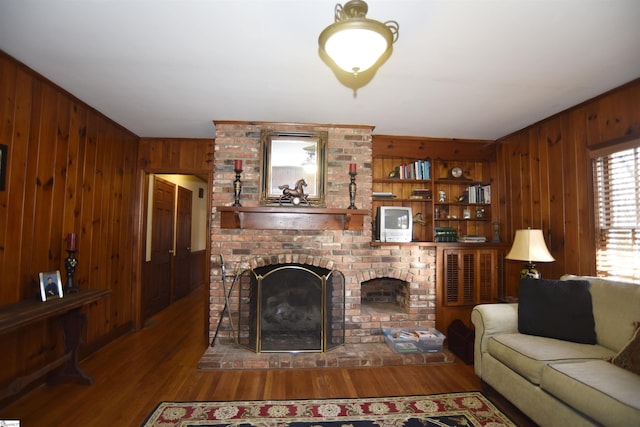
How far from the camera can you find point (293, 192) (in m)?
3.15

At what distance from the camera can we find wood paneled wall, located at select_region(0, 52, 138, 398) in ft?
7.07

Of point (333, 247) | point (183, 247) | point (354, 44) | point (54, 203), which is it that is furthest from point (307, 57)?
point (183, 247)

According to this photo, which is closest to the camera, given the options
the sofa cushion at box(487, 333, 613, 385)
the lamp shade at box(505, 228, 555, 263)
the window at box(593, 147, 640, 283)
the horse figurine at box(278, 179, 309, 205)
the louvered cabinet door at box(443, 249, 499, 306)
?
the sofa cushion at box(487, 333, 613, 385)

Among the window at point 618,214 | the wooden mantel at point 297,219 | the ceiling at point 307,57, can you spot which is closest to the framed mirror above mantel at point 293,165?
the wooden mantel at point 297,219

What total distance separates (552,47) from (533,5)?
53 centimetres

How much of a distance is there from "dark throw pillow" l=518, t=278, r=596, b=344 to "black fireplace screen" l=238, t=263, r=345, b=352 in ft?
5.65

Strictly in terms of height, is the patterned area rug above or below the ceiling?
below

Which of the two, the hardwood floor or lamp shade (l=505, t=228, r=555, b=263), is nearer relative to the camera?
the hardwood floor

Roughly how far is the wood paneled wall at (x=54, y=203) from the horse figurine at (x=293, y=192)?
192 cm

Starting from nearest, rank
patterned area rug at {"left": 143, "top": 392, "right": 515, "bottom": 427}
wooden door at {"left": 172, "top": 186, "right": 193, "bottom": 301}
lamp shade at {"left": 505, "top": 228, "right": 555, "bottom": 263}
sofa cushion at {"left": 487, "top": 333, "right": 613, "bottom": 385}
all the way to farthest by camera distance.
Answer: sofa cushion at {"left": 487, "top": 333, "right": 613, "bottom": 385}
patterned area rug at {"left": 143, "top": 392, "right": 515, "bottom": 427}
lamp shade at {"left": 505, "top": 228, "right": 555, "bottom": 263}
wooden door at {"left": 172, "top": 186, "right": 193, "bottom": 301}

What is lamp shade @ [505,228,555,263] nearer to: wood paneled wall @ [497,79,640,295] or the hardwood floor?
wood paneled wall @ [497,79,640,295]

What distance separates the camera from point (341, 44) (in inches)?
58.4

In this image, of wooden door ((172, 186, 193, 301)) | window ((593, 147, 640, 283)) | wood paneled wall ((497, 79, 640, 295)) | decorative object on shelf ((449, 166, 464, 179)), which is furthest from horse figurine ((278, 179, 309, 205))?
wooden door ((172, 186, 193, 301))

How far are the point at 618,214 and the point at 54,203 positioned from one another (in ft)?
15.7
